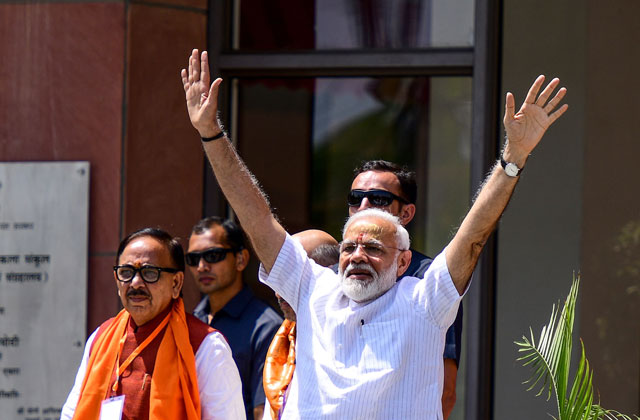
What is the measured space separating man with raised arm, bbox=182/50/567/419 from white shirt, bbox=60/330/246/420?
0.64m

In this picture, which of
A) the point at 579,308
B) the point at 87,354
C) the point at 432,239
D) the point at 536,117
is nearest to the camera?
the point at 536,117

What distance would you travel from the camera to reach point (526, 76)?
19.4 ft

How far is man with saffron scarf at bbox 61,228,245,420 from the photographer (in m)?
4.00

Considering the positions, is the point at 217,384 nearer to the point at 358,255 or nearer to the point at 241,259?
the point at 358,255

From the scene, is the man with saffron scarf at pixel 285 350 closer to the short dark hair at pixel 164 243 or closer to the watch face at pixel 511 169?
the short dark hair at pixel 164 243

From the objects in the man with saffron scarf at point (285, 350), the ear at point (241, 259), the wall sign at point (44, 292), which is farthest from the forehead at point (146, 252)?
the wall sign at point (44, 292)

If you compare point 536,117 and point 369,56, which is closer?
point 536,117

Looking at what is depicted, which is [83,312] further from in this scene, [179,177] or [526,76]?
[526,76]

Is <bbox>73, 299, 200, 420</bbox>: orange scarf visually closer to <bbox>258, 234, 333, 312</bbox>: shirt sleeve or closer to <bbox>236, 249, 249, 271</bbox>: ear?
<bbox>258, 234, 333, 312</bbox>: shirt sleeve

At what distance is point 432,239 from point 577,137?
3.32ft

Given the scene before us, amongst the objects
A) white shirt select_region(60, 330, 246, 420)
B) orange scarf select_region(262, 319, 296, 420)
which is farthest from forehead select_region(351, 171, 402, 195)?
white shirt select_region(60, 330, 246, 420)

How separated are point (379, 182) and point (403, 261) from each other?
0.61m

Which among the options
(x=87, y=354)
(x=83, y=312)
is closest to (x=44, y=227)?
(x=83, y=312)

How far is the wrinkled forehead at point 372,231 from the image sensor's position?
3.41 m
